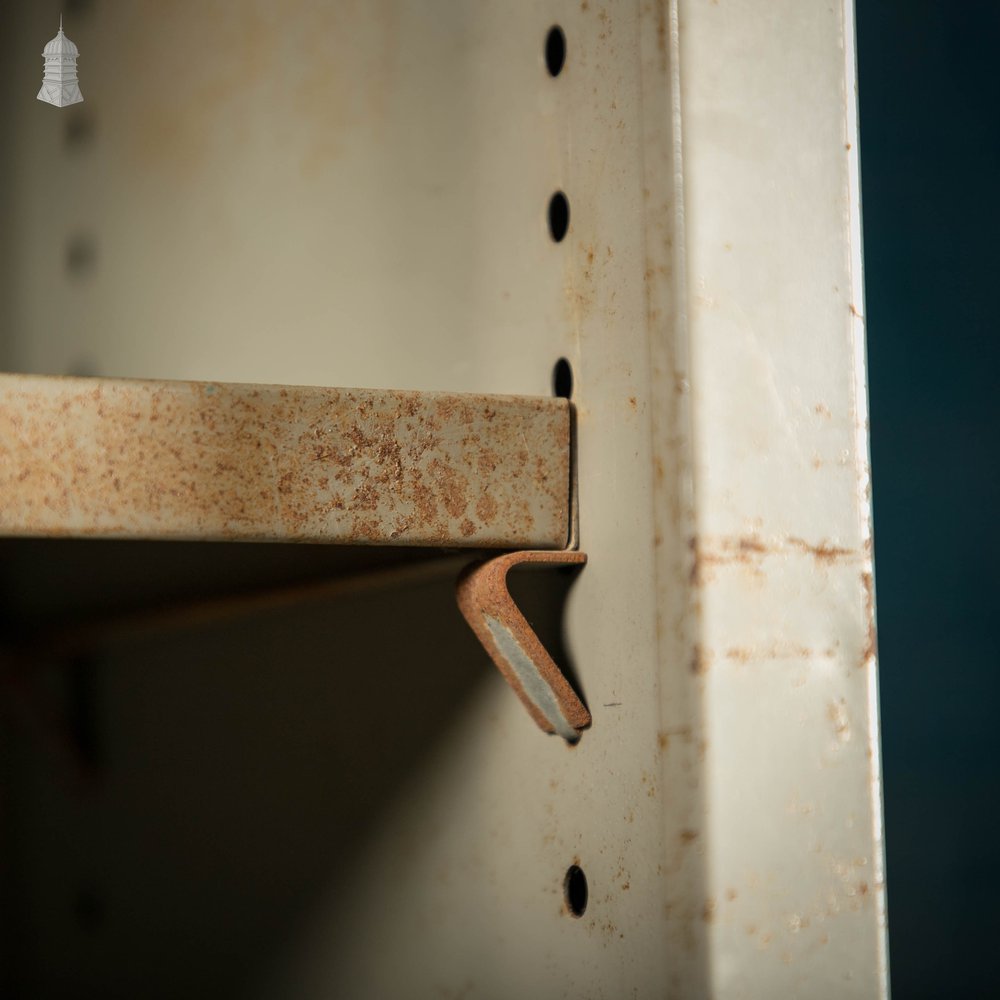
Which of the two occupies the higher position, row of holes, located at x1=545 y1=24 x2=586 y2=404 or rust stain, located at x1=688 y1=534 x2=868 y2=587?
row of holes, located at x1=545 y1=24 x2=586 y2=404

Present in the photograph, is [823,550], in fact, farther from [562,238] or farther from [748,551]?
[562,238]

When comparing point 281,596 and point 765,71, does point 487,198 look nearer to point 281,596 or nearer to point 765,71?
point 765,71

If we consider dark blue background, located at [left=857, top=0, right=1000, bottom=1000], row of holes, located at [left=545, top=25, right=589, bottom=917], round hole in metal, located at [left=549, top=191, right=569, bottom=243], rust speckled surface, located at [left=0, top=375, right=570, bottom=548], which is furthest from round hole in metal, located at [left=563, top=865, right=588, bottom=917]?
dark blue background, located at [left=857, top=0, right=1000, bottom=1000]

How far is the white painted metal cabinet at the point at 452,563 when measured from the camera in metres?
0.47

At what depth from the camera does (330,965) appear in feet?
2.60

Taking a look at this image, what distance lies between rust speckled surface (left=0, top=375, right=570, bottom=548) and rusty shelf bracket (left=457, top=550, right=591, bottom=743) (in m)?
0.02

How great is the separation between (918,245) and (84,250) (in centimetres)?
204

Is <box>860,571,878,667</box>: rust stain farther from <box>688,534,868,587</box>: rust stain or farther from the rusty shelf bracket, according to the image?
the rusty shelf bracket

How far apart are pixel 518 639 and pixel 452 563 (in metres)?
0.10

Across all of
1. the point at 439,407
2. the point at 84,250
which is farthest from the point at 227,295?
the point at 439,407

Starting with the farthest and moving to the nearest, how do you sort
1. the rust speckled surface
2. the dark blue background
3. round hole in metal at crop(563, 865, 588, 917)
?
1. the dark blue background
2. round hole in metal at crop(563, 865, 588, 917)
3. the rust speckled surface

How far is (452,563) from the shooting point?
1.99 ft

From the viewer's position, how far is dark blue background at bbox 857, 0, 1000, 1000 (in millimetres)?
2254

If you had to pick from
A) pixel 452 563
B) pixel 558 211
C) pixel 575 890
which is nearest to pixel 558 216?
pixel 558 211
